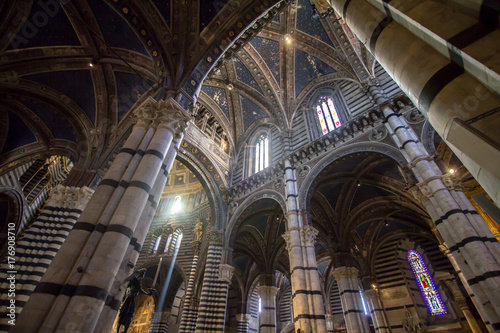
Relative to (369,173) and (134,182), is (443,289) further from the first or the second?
(134,182)

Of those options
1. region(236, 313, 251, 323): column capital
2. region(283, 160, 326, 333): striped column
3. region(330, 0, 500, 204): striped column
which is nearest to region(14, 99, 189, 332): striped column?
region(330, 0, 500, 204): striped column

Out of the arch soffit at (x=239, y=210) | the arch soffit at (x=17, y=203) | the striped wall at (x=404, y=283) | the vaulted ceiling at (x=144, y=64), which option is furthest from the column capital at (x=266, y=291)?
the arch soffit at (x=17, y=203)

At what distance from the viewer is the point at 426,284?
12914mm

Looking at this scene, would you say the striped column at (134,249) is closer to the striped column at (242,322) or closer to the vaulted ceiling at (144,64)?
the vaulted ceiling at (144,64)

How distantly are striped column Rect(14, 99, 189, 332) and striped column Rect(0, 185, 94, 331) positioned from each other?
5910 millimetres

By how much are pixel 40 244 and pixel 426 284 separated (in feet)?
60.4

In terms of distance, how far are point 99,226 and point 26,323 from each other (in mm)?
1390

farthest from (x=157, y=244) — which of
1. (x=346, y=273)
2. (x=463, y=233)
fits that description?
(x=463, y=233)

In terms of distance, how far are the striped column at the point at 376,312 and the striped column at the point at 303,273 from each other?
8.30 metres

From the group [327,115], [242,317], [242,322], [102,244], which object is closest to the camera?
[102,244]

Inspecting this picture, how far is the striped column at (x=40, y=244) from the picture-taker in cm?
715

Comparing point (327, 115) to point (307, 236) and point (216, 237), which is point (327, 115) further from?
point (216, 237)

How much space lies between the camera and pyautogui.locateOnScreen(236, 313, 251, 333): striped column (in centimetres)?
1416

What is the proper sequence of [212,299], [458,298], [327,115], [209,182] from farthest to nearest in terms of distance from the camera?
[209,182]
[327,115]
[458,298]
[212,299]
